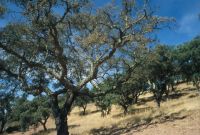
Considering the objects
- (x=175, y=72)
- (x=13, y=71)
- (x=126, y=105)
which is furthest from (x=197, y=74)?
(x=13, y=71)

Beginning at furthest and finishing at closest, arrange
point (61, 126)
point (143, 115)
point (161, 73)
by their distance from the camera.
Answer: point (161, 73)
point (143, 115)
point (61, 126)

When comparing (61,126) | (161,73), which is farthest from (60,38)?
(161,73)

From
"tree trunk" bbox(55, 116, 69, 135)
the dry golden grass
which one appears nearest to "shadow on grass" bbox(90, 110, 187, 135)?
the dry golden grass

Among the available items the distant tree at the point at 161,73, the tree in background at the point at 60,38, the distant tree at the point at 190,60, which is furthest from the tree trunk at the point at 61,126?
the distant tree at the point at 190,60

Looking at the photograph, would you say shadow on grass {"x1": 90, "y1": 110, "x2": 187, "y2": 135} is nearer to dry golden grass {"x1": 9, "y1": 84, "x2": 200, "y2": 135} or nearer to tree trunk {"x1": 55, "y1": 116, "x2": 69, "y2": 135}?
dry golden grass {"x1": 9, "y1": 84, "x2": 200, "y2": 135}

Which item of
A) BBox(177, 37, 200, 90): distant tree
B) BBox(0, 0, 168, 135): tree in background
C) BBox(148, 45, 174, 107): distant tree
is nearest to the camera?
BBox(0, 0, 168, 135): tree in background

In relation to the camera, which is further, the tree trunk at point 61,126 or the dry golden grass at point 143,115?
the dry golden grass at point 143,115

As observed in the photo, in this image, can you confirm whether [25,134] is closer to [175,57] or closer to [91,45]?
[175,57]

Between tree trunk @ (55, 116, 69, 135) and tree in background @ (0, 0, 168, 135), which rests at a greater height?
tree in background @ (0, 0, 168, 135)

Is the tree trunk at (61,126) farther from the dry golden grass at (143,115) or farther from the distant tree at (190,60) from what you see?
the distant tree at (190,60)

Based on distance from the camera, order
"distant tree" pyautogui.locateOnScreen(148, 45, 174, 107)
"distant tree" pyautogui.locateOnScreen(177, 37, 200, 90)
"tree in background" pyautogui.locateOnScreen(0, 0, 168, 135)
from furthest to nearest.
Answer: "distant tree" pyautogui.locateOnScreen(177, 37, 200, 90)
"distant tree" pyautogui.locateOnScreen(148, 45, 174, 107)
"tree in background" pyautogui.locateOnScreen(0, 0, 168, 135)

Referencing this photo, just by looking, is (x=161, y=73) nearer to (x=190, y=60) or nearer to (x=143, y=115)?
(x=190, y=60)

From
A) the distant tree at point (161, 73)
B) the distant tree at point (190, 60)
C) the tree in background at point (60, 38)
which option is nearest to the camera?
the tree in background at point (60, 38)

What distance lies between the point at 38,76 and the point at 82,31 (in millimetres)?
4564
